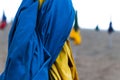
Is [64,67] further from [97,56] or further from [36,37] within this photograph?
[97,56]

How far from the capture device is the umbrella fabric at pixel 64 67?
57.1 inches

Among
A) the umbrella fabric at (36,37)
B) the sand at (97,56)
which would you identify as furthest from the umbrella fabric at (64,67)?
the sand at (97,56)

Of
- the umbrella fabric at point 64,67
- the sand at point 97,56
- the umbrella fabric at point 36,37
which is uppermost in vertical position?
the umbrella fabric at point 36,37

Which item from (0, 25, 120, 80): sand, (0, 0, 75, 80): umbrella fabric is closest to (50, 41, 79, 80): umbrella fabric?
(0, 0, 75, 80): umbrella fabric

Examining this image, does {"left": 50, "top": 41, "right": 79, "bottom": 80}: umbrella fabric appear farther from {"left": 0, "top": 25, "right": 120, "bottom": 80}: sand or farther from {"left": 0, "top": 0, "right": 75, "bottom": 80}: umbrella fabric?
{"left": 0, "top": 25, "right": 120, "bottom": 80}: sand

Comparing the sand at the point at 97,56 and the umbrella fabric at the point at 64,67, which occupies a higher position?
the umbrella fabric at the point at 64,67

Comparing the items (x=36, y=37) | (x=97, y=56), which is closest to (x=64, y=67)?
(x=36, y=37)

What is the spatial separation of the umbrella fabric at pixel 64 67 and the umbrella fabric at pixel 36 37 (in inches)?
1.2

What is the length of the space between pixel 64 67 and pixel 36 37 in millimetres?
159

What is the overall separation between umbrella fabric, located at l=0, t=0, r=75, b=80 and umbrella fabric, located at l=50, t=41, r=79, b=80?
0.03 meters

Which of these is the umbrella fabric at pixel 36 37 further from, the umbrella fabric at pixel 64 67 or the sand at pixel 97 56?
the sand at pixel 97 56

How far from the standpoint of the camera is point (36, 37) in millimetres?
1404

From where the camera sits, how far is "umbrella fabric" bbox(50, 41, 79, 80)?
145cm

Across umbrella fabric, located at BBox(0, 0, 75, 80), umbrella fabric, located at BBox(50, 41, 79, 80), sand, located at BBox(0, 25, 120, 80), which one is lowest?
sand, located at BBox(0, 25, 120, 80)
